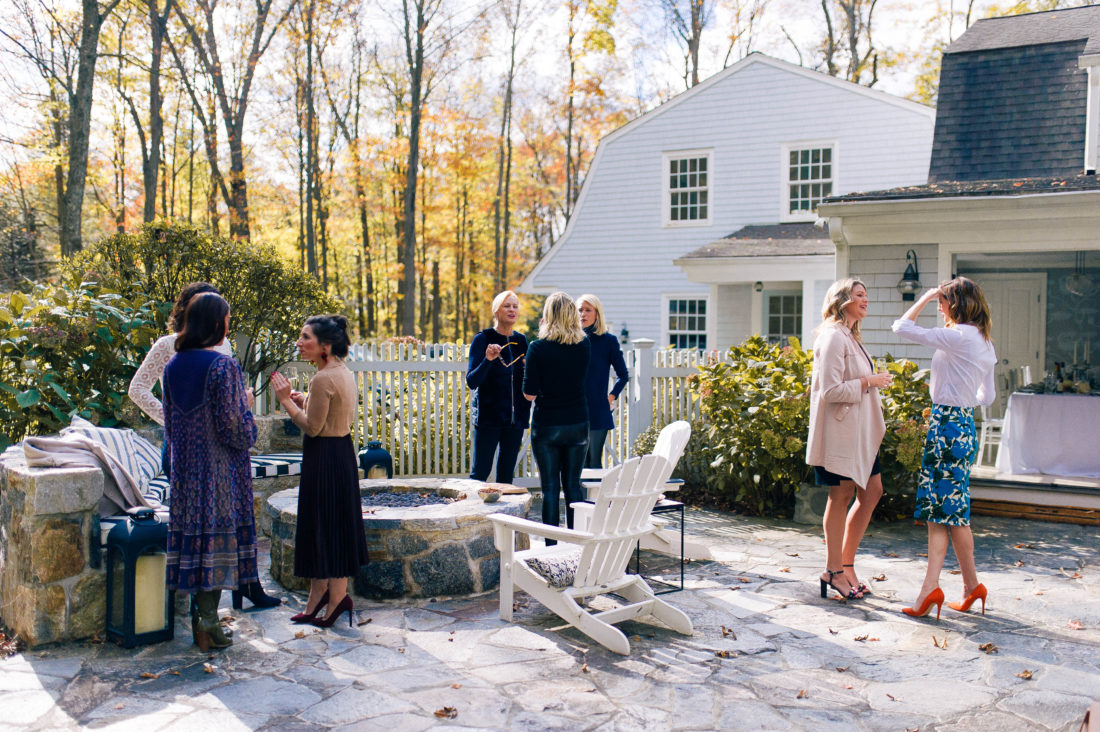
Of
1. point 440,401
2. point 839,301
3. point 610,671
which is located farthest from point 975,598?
point 440,401

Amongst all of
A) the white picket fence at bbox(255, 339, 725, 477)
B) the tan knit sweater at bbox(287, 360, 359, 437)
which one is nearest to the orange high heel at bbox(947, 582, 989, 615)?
the tan knit sweater at bbox(287, 360, 359, 437)

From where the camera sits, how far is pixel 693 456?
866 centimetres

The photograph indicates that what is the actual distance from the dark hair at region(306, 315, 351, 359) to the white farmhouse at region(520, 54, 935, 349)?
10681 millimetres

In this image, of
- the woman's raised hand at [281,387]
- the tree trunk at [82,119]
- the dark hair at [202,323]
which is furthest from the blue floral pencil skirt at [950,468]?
the tree trunk at [82,119]

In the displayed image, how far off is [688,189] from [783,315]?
3445mm

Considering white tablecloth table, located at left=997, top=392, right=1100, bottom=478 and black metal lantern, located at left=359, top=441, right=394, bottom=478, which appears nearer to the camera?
black metal lantern, located at left=359, top=441, right=394, bottom=478

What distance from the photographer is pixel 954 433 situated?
485 centimetres

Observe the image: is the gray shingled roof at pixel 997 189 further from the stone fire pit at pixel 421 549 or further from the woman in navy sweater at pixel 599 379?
the stone fire pit at pixel 421 549

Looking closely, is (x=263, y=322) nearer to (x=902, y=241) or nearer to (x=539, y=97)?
(x=902, y=241)

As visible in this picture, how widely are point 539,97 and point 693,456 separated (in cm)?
2312

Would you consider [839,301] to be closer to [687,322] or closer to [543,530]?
[543,530]

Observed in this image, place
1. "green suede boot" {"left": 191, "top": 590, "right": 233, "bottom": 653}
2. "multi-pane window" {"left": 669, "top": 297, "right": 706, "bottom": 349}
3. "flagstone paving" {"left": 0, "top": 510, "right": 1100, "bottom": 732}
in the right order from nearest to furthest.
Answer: "flagstone paving" {"left": 0, "top": 510, "right": 1100, "bottom": 732}
"green suede boot" {"left": 191, "top": 590, "right": 233, "bottom": 653}
"multi-pane window" {"left": 669, "top": 297, "right": 706, "bottom": 349}

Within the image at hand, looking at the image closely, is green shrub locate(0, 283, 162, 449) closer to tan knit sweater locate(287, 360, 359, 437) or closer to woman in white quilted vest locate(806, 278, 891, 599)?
tan knit sweater locate(287, 360, 359, 437)

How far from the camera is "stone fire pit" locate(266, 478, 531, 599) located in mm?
5012
